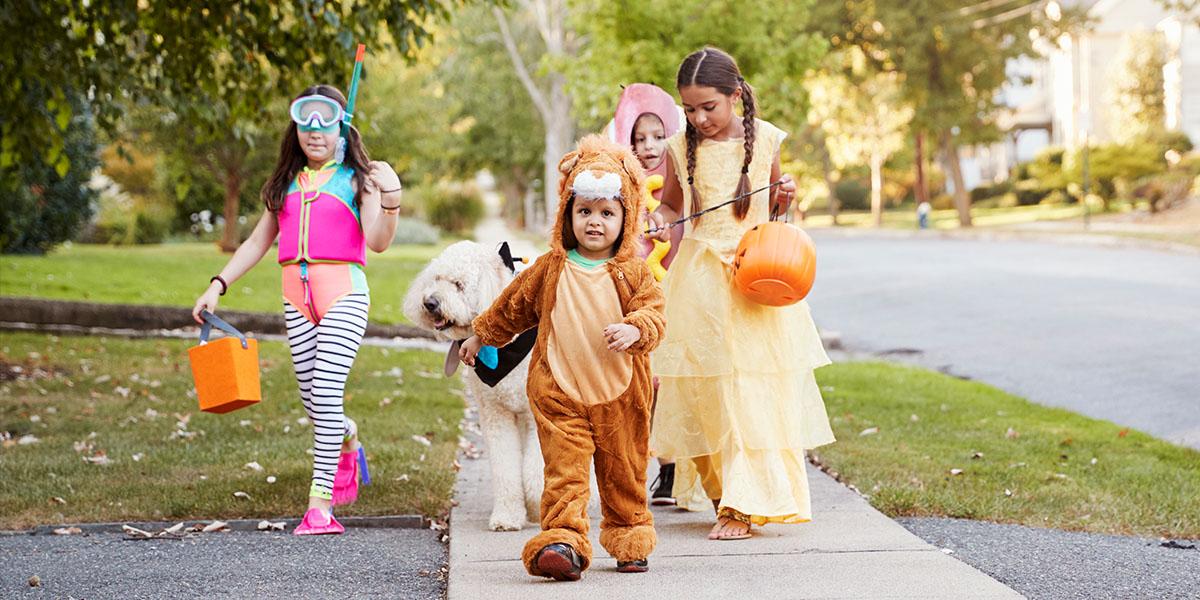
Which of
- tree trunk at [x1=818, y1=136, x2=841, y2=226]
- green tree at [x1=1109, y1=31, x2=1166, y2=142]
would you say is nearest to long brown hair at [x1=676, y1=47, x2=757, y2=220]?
green tree at [x1=1109, y1=31, x2=1166, y2=142]

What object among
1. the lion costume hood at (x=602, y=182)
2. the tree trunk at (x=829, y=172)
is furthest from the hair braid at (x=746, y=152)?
the tree trunk at (x=829, y=172)

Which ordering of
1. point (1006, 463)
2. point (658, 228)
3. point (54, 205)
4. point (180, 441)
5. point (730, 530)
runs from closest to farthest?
point (730, 530) → point (658, 228) → point (1006, 463) → point (180, 441) → point (54, 205)

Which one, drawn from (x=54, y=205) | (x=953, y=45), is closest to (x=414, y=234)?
(x=54, y=205)

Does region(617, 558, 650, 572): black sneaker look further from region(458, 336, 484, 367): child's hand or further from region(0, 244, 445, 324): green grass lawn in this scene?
region(0, 244, 445, 324): green grass lawn

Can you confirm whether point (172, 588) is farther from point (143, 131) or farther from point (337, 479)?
point (143, 131)

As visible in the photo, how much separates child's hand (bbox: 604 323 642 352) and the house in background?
38.9m

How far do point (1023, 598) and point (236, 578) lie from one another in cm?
281

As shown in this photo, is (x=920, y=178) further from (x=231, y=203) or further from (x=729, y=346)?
(x=729, y=346)

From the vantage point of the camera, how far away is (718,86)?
5359mm

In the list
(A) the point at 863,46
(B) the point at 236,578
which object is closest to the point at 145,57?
(B) the point at 236,578

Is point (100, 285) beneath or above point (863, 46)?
beneath

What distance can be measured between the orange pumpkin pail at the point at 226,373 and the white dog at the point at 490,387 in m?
0.69

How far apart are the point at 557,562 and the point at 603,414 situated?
22.1 inches

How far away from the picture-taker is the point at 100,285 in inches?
687
